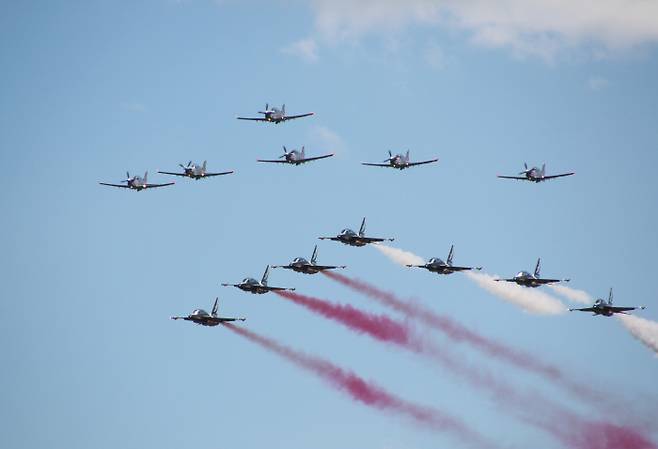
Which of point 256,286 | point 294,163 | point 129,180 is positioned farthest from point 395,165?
point 129,180

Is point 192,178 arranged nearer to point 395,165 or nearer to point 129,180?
point 129,180

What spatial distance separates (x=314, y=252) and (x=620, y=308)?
33904mm

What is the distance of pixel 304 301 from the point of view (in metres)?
150

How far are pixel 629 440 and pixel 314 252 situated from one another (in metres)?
39.6

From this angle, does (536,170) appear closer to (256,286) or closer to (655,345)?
(655,345)

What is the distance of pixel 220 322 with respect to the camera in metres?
147

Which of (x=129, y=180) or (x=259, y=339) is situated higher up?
(x=129, y=180)

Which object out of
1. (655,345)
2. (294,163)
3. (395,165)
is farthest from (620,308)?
(294,163)

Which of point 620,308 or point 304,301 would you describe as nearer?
point 620,308

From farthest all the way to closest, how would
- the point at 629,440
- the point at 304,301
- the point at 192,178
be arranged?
1. the point at 192,178
2. the point at 304,301
3. the point at 629,440

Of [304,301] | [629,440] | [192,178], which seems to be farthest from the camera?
[192,178]

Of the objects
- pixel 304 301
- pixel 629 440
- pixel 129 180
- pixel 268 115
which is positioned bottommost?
pixel 629 440

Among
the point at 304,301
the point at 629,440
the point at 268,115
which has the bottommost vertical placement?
the point at 629,440

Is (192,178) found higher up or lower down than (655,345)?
higher up
